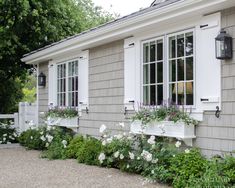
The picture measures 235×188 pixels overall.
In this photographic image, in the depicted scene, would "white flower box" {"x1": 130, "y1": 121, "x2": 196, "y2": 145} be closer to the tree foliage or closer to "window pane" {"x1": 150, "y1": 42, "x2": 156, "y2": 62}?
"window pane" {"x1": 150, "y1": 42, "x2": 156, "y2": 62}

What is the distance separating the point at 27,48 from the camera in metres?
13.6

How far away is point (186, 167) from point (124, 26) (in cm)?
316

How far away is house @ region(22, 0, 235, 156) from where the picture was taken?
594 centimetres

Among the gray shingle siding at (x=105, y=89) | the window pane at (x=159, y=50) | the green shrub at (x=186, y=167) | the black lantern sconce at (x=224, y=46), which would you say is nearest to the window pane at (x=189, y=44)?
the window pane at (x=159, y=50)

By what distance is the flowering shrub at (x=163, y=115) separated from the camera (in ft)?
20.8

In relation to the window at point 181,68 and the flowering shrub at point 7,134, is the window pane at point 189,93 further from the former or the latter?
the flowering shrub at point 7,134

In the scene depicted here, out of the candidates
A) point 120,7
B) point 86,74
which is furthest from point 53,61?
point 120,7

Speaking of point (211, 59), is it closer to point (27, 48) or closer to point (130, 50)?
point (130, 50)

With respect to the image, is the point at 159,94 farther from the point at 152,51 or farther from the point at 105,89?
the point at 105,89

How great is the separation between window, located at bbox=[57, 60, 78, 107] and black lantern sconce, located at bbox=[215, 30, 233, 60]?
17.3 ft

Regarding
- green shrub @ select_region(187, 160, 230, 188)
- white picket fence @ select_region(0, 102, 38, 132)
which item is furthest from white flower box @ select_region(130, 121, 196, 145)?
white picket fence @ select_region(0, 102, 38, 132)

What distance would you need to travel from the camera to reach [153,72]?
7438mm

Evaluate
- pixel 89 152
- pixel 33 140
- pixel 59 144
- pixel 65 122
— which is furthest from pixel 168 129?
pixel 33 140

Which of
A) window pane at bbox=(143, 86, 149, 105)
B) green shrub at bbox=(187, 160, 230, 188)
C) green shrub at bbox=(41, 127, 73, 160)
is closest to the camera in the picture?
green shrub at bbox=(187, 160, 230, 188)
